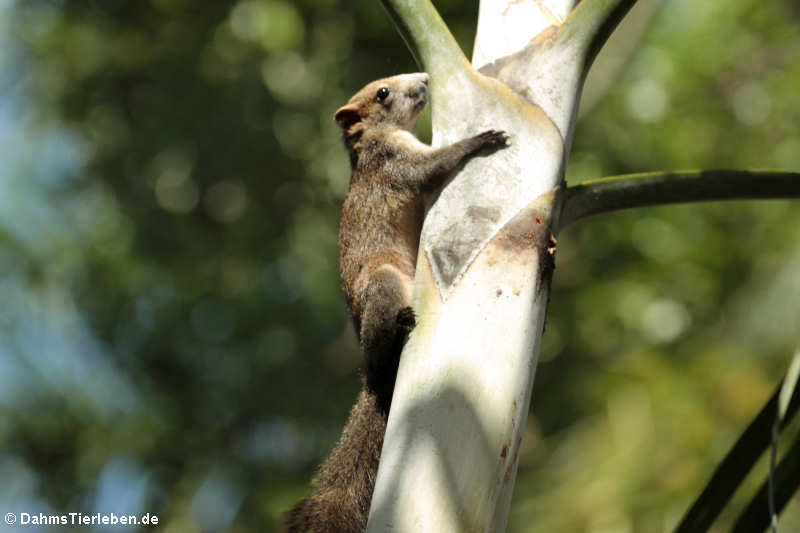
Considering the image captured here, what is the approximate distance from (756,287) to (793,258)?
0.90m

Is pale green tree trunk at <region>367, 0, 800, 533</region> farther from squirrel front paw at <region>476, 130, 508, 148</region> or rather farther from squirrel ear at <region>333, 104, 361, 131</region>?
squirrel ear at <region>333, 104, 361, 131</region>

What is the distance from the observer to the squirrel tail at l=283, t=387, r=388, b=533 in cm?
297

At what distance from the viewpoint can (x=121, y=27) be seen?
888cm

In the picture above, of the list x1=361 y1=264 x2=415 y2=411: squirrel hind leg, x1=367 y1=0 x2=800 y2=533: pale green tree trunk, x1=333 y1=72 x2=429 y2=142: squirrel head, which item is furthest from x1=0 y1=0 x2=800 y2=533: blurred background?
x1=367 y1=0 x2=800 y2=533: pale green tree trunk

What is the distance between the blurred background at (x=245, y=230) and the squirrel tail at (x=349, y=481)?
172 inches

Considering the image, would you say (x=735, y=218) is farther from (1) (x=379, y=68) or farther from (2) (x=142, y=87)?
(2) (x=142, y=87)

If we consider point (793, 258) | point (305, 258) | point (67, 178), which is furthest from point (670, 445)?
point (67, 178)

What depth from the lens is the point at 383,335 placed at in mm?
3164

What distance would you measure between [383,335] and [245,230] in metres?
5.68

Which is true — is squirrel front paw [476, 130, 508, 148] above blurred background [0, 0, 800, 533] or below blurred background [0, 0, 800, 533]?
above

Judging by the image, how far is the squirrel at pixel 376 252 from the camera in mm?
2971

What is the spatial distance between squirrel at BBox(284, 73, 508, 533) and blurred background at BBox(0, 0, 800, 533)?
9.04 ft

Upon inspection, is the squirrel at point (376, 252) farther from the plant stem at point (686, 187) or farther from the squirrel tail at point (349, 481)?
the plant stem at point (686, 187)

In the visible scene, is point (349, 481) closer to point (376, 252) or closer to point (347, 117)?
point (376, 252)
